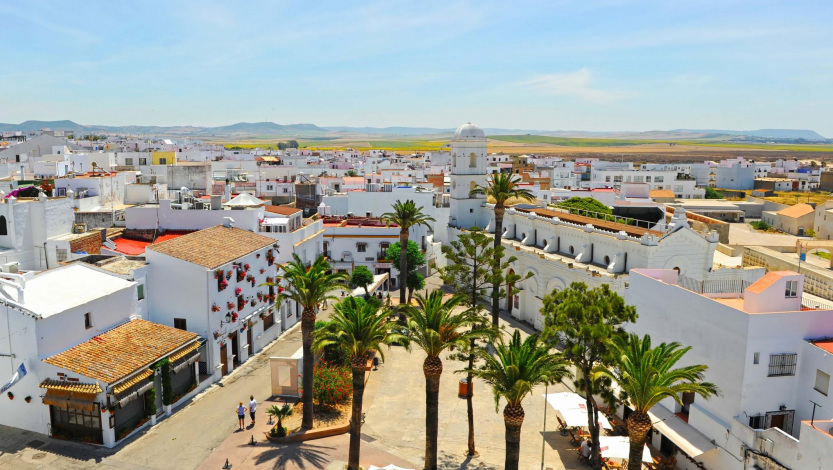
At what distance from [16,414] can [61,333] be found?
4.66m

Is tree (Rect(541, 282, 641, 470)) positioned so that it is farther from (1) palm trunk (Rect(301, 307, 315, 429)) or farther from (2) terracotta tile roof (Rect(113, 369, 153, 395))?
(2) terracotta tile roof (Rect(113, 369, 153, 395))

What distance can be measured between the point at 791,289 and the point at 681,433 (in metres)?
7.45

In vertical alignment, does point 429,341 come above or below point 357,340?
above

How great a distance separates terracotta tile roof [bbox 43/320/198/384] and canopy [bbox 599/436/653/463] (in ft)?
66.7

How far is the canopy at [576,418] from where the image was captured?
26922 millimetres

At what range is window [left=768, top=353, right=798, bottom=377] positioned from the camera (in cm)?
2341

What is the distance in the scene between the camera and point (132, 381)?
26.6 meters

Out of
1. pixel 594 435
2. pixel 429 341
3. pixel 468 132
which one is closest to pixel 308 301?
pixel 429 341

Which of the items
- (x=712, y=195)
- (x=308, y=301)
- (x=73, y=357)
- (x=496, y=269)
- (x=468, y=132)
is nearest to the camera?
(x=73, y=357)

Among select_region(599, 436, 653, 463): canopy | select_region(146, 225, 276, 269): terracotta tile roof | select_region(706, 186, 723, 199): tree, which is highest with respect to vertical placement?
select_region(146, 225, 276, 269): terracotta tile roof

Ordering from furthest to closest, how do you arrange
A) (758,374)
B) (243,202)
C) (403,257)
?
(243,202)
(403,257)
(758,374)

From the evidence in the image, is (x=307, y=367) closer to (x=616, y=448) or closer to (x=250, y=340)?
(x=250, y=340)

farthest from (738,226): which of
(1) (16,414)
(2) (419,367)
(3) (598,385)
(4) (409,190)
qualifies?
(1) (16,414)

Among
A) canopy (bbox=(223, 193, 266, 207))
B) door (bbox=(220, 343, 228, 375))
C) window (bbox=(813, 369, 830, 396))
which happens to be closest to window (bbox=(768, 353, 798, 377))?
window (bbox=(813, 369, 830, 396))
